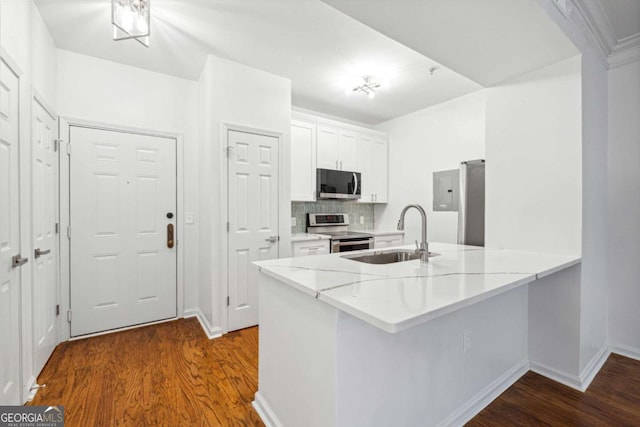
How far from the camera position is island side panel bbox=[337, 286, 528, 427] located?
1.20 meters

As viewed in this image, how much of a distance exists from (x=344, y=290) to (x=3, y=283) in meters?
1.78

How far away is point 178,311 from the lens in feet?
10.5

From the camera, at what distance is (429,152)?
13.3 feet

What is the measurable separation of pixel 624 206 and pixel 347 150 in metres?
2.87

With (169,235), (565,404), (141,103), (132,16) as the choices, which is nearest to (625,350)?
(565,404)

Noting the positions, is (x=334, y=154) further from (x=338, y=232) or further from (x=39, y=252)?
(x=39, y=252)

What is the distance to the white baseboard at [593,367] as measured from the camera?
199cm

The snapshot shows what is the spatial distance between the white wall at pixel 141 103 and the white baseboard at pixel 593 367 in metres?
3.39

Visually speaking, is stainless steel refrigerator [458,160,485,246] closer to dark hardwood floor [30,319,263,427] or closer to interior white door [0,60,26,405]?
dark hardwood floor [30,319,263,427]

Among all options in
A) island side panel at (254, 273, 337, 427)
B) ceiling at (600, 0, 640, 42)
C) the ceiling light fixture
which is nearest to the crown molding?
ceiling at (600, 0, 640, 42)

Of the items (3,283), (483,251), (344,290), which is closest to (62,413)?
(3,283)

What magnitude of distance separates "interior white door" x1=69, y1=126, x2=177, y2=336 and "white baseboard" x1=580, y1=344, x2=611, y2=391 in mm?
3537

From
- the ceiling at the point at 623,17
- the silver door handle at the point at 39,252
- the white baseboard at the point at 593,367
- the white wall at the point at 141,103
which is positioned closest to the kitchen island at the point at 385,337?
the white baseboard at the point at 593,367

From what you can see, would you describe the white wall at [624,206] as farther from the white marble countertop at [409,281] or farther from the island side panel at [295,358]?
the island side panel at [295,358]
